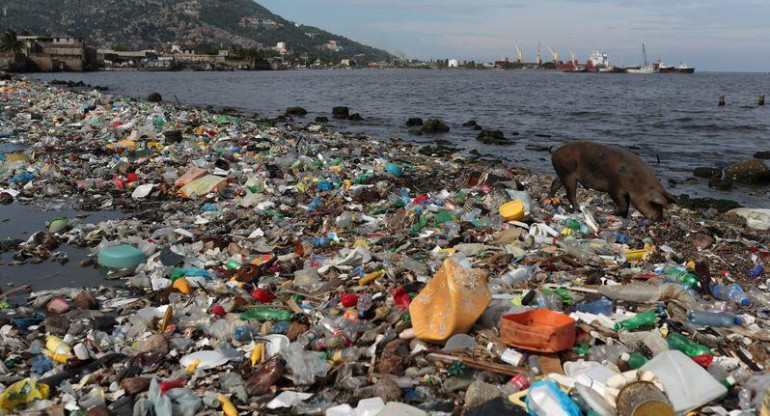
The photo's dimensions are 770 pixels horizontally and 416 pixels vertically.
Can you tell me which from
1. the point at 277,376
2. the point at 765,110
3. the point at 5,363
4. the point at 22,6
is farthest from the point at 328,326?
the point at 22,6

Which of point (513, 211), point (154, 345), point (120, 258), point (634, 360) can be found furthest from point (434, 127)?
point (634, 360)

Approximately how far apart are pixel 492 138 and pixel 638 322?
15253mm

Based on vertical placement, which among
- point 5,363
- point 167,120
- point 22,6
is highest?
point 22,6

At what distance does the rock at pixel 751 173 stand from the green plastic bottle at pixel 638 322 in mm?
10962

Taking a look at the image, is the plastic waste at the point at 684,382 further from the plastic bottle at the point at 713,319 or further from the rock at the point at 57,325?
the rock at the point at 57,325

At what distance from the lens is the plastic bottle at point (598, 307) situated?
4086mm

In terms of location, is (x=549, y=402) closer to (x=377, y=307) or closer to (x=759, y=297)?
(x=377, y=307)

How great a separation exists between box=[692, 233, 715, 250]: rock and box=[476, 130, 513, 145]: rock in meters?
11.9

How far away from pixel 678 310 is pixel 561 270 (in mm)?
1241

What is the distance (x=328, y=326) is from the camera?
157 inches

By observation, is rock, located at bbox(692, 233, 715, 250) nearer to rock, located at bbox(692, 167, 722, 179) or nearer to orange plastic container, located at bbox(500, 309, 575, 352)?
orange plastic container, located at bbox(500, 309, 575, 352)

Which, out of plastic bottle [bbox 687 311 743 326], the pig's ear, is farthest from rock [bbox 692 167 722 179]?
plastic bottle [bbox 687 311 743 326]

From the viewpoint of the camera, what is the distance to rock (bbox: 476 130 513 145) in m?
18.2

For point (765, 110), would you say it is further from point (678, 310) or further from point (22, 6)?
point (22, 6)
